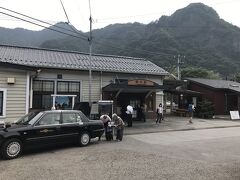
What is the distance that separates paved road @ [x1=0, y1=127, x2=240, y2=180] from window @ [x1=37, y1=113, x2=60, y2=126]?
114 cm

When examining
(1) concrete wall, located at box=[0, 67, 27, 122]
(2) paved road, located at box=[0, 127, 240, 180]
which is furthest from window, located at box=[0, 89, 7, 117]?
(2) paved road, located at box=[0, 127, 240, 180]

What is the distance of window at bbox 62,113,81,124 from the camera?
39.2ft

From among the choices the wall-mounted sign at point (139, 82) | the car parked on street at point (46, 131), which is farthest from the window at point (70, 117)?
the wall-mounted sign at point (139, 82)

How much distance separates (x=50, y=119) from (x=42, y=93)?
8810 millimetres

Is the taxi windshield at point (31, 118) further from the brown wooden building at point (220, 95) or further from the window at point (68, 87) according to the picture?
the brown wooden building at point (220, 95)

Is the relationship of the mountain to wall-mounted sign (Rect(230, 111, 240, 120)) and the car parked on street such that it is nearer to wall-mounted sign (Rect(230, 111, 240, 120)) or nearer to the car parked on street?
wall-mounted sign (Rect(230, 111, 240, 120))

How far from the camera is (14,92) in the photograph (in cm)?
1516

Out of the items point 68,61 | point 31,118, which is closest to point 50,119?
point 31,118

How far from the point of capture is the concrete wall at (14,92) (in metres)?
14.9

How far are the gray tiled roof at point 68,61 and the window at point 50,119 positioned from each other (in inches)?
295

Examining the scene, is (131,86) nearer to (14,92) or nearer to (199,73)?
(14,92)

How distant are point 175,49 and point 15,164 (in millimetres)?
48756

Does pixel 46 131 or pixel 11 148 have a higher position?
pixel 46 131

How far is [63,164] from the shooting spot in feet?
29.3
